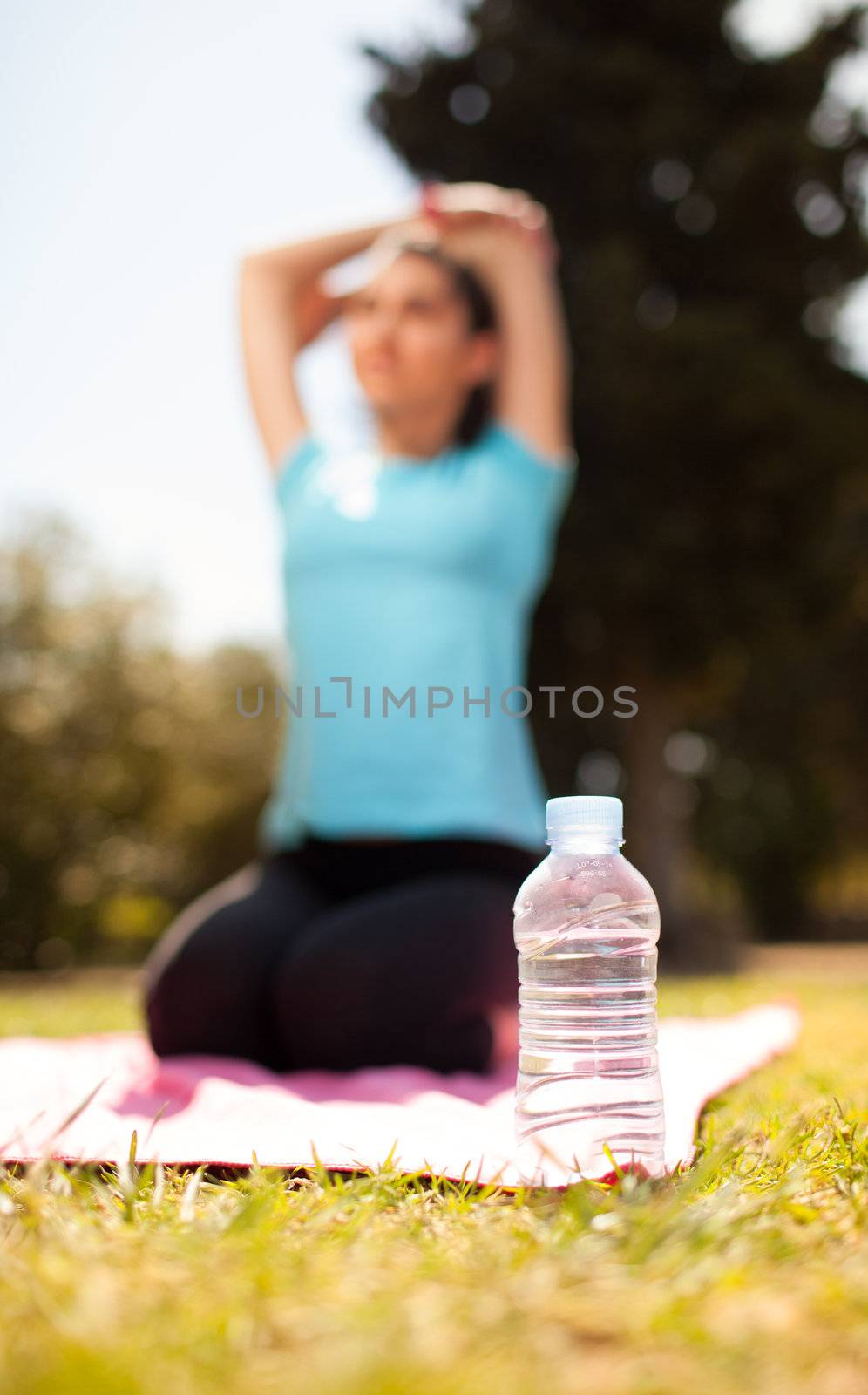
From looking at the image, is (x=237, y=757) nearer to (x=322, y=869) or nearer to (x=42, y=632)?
(x=42, y=632)

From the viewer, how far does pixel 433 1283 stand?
0.96 metres

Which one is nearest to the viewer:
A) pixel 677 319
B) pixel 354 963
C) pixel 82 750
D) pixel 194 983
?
pixel 354 963

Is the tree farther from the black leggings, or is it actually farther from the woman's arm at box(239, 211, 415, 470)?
the black leggings

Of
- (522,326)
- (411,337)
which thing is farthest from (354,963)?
(522,326)

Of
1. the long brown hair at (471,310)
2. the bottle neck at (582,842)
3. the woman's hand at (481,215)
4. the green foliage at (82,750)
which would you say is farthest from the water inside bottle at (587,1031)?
the green foliage at (82,750)

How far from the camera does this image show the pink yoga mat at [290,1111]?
146cm

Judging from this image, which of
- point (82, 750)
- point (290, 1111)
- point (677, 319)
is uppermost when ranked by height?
point (677, 319)

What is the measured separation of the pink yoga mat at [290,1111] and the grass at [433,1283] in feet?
0.22

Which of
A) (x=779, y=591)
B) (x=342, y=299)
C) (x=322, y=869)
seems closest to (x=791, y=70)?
(x=779, y=591)

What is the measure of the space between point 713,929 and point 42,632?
8.37 meters

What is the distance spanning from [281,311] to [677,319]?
28.7 feet

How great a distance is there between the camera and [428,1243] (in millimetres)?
1096

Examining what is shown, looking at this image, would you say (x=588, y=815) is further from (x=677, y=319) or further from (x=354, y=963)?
(x=677, y=319)

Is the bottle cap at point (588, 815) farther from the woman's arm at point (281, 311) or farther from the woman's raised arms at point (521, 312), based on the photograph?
the woman's arm at point (281, 311)
